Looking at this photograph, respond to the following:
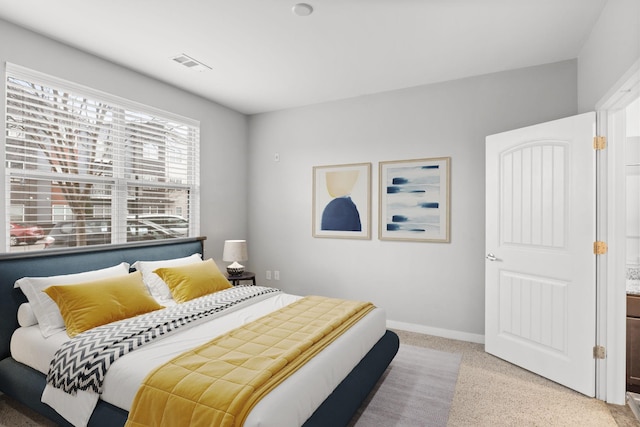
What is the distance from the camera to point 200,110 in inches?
164

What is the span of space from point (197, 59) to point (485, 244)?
3.31 metres

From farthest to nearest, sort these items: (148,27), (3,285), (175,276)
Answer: (175,276) < (148,27) < (3,285)

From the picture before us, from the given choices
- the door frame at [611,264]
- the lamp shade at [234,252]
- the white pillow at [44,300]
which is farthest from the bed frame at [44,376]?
the door frame at [611,264]

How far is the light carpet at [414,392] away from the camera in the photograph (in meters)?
2.20

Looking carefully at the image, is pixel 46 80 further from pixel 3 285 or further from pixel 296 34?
pixel 296 34

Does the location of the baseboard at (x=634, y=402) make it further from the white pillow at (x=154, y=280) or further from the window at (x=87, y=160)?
the window at (x=87, y=160)

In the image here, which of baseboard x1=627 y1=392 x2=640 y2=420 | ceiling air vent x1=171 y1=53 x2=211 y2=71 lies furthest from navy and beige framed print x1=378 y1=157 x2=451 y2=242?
ceiling air vent x1=171 y1=53 x2=211 y2=71

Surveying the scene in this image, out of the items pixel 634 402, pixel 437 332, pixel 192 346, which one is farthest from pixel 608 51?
pixel 192 346

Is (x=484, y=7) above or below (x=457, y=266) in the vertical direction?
above

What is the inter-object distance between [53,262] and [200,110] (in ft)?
7.68

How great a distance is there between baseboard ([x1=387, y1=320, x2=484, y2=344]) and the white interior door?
11.7 inches

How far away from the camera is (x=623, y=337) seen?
7.80 ft

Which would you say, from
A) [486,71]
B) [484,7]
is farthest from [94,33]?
[486,71]

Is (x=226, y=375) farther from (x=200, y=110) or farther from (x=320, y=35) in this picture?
(x=200, y=110)
